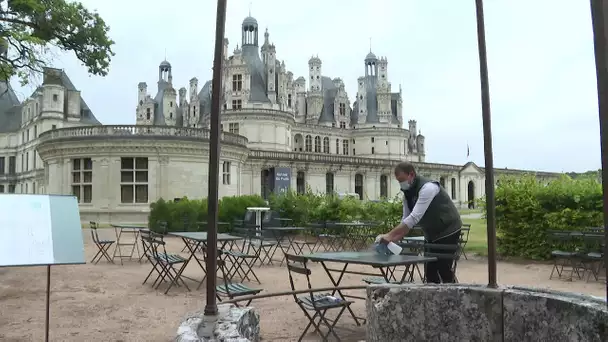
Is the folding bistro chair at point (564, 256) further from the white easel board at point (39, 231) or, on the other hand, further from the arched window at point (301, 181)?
the arched window at point (301, 181)

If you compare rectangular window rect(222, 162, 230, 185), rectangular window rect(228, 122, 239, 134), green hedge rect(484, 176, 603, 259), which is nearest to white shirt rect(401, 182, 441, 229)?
green hedge rect(484, 176, 603, 259)

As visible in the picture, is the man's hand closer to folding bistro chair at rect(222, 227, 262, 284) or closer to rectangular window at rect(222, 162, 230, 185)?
folding bistro chair at rect(222, 227, 262, 284)

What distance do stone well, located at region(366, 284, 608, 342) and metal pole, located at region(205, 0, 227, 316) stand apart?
1711 mm

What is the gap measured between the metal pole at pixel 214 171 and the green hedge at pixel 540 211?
9680 millimetres

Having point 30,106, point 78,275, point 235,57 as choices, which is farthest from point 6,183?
point 78,275

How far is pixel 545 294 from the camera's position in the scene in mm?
3820

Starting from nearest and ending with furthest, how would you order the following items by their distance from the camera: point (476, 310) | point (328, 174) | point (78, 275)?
point (476, 310) → point (78, 275) → point (328, 174)

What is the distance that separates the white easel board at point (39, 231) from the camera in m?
4.25

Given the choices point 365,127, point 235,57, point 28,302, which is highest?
point 235,57

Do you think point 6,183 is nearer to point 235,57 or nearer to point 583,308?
point 235,57

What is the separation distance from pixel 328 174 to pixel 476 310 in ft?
131

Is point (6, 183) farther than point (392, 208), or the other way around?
point (6, 183)

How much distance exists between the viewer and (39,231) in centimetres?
447

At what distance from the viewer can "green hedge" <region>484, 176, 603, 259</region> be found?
1078 cm
